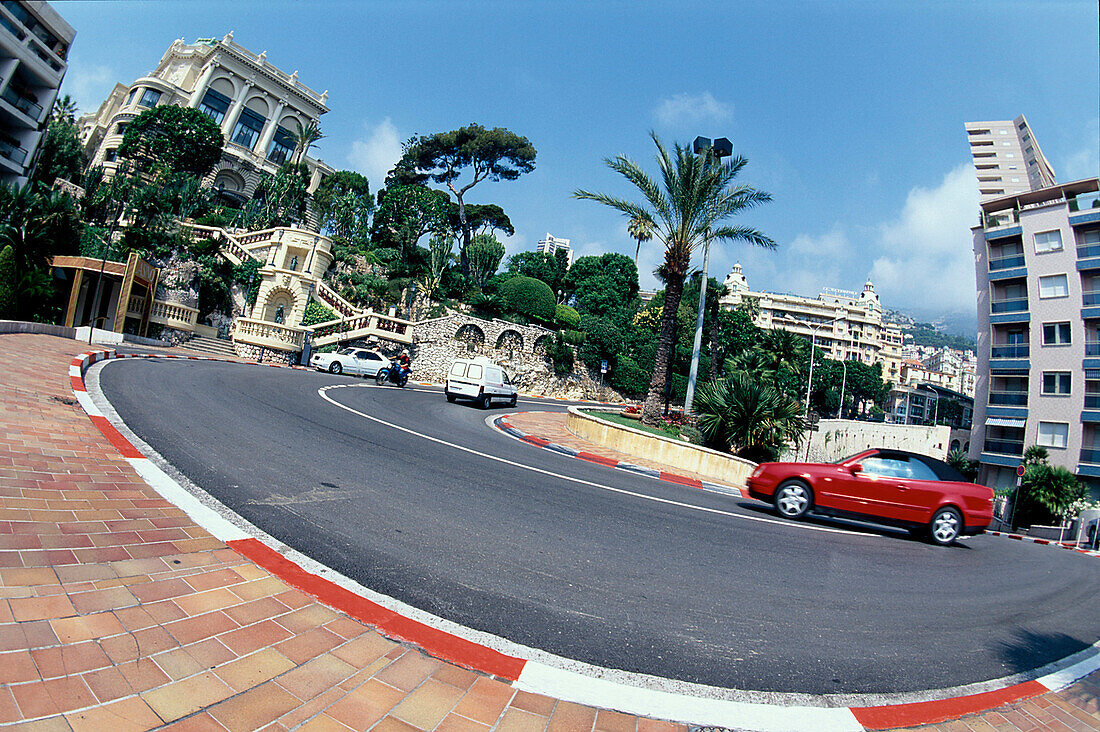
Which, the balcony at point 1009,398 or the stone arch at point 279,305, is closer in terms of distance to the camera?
the stone arch at point 279,305

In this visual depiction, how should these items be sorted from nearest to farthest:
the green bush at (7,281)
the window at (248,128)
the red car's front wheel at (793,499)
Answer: the red car's front wheel at (793,499)
the green bush at (7,281)
the window at (248,128)

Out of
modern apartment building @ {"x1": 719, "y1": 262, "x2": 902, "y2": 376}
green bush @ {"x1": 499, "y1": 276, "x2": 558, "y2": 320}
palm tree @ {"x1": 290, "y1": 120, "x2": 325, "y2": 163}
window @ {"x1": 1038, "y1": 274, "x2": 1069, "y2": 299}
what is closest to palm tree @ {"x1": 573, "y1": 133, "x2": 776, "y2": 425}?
green bush @ {"x1": 499, "y1": 276, "x2": 558, "y2": 320}

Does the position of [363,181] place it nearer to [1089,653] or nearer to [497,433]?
[497,433]

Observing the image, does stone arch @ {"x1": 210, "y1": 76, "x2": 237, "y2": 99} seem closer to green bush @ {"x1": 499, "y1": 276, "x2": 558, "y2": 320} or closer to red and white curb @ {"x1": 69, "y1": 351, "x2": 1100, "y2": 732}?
green bush @ {"x1": 499, "y1": 276, "x2": 558, "y2": 320}

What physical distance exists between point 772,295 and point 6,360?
418ft

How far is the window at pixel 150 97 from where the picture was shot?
56.2 metres

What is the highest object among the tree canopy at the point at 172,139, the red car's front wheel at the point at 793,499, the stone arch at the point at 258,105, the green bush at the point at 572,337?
the stone arch at the point at 258,105

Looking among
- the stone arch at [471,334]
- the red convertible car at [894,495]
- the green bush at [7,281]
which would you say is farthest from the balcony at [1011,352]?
the green bush at [7,281]

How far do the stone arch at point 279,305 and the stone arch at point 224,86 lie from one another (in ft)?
133

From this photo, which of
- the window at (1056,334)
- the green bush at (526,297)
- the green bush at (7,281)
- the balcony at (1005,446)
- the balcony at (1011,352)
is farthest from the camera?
the green bush at (526,297)

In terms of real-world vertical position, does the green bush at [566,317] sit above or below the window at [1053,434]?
above

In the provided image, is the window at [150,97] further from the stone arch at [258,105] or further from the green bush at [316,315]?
the green bush at [316,315]

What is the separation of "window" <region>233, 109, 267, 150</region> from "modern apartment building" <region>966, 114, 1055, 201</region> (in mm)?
85918

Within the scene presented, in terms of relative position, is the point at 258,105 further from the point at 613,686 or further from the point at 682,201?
the point at 613,686
